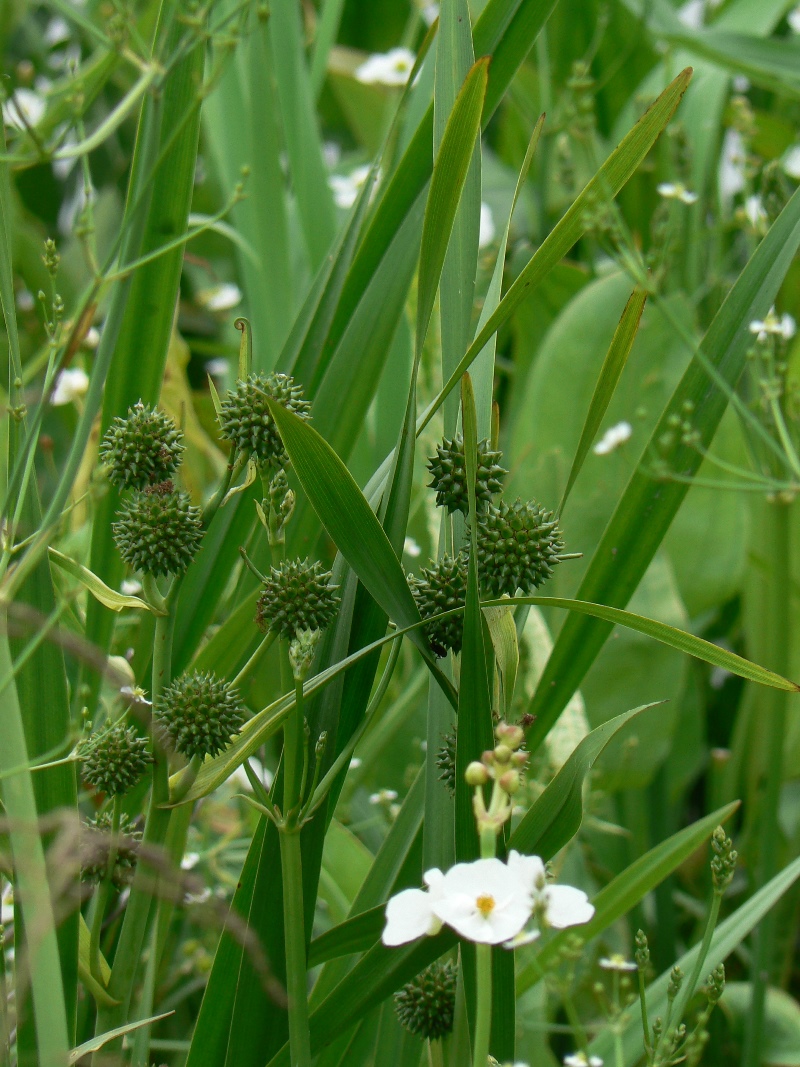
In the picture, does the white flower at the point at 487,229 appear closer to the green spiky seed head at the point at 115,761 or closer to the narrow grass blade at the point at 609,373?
the narrow grass blade at the point at 609,373

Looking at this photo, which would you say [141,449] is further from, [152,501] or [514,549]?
[514,549]

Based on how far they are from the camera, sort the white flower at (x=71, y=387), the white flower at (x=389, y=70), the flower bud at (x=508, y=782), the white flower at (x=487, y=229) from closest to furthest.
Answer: the flower bud at (x=508, y=782) < the white flower at (x=71, y=387) < the white flower at (x=487, y=229) < the white flower at (x=389, y=70)

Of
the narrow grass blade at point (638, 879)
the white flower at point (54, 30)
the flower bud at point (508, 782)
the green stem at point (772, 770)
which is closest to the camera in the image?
the flower bud at point (508, 782)

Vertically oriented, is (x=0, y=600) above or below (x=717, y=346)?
below

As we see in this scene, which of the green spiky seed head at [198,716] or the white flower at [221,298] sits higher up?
the white flower at [221,298]

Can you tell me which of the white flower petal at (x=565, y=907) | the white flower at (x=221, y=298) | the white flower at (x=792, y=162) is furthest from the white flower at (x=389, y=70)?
the white flower petal at (x=565, y=907)

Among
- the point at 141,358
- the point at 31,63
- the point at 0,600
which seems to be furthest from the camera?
the point at 31,63

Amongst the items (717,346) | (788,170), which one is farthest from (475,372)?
(788,170)

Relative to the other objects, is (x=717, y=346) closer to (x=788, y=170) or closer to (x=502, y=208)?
(x=788, y=170)
